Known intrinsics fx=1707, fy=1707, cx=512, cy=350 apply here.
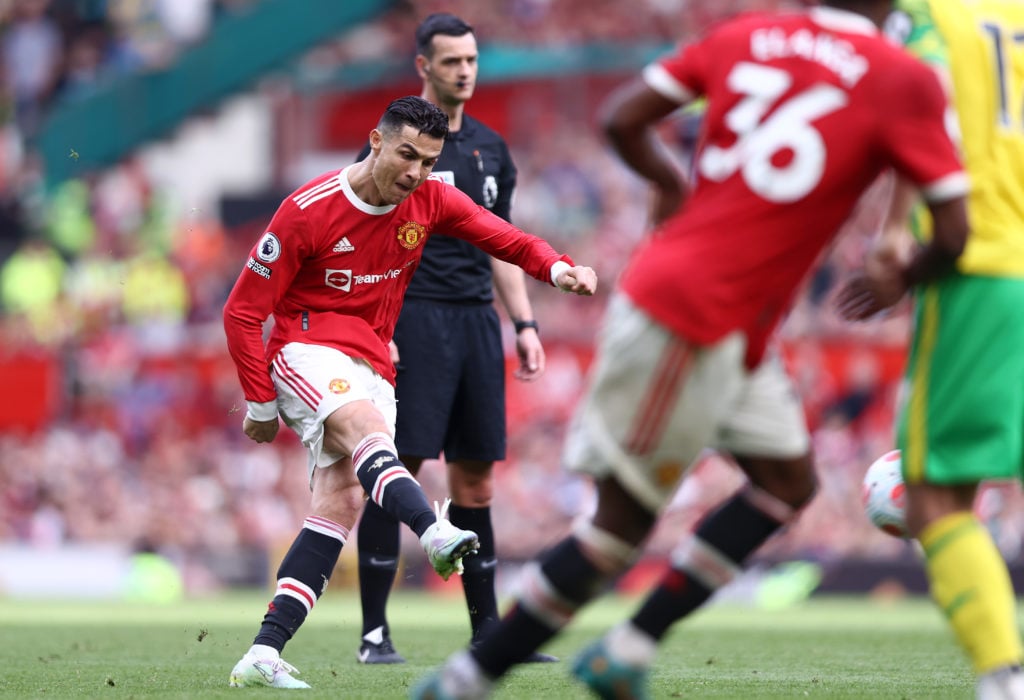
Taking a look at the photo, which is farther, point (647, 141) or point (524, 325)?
point (524, 325)

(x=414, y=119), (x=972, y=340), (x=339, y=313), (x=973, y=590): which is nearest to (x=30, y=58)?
(x=339, y=313)

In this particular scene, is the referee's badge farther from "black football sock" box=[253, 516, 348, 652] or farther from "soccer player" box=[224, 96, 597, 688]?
"black football sock" box=[253, 516, 348, 652]

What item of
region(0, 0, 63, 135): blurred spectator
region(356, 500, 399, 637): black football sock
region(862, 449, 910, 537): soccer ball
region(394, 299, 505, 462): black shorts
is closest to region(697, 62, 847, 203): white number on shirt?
region(862, 449, 910, 537): soccer ball

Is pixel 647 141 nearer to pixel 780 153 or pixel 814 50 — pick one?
pixel 780 153

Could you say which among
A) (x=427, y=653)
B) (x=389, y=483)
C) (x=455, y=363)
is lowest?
(x=427, y=653)

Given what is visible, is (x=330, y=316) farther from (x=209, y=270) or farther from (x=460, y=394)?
(x=209, y=270)

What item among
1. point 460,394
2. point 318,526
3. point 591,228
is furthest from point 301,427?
point 591,228

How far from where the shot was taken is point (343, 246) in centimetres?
653

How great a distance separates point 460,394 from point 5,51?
18.7 m

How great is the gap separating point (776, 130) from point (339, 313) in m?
2.59

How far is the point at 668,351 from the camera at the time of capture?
4527 millimetres

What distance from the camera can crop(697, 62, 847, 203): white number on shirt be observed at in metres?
4.47

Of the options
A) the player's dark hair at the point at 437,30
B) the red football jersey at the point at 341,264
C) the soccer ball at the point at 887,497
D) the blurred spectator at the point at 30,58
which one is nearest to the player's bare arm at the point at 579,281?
the red football jersey at the point at 341,264

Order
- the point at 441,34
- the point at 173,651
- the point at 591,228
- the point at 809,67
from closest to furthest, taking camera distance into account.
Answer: the point at 809,67 < the point at 441,34 < the point at 173,651 < the point at 591,228
